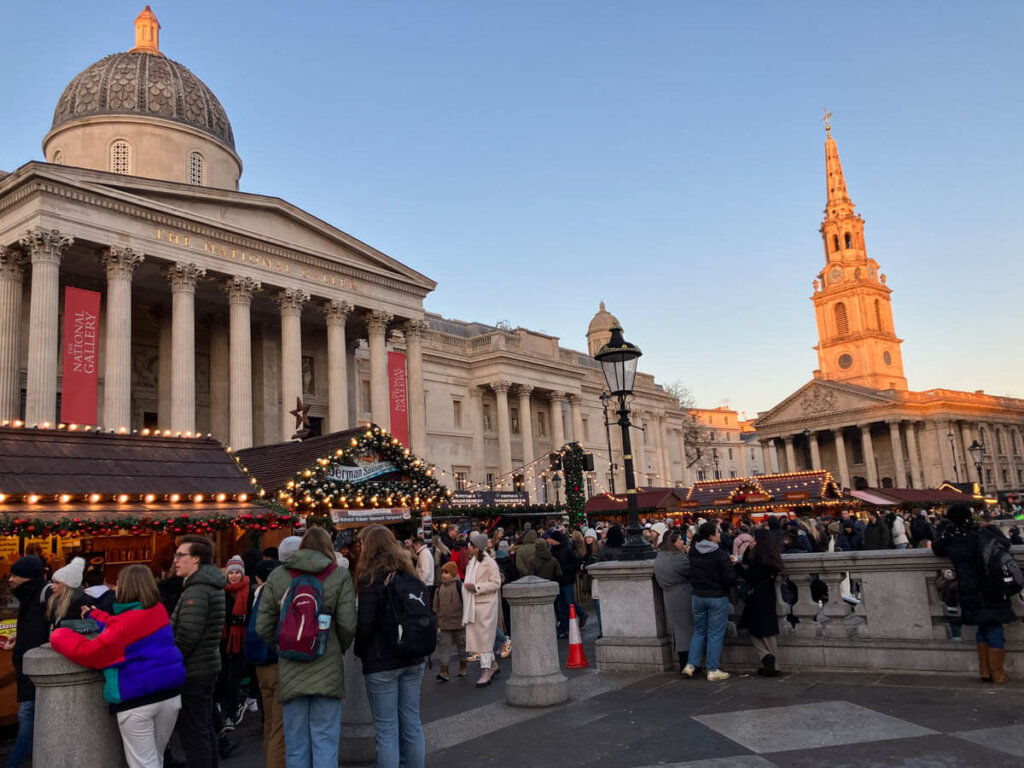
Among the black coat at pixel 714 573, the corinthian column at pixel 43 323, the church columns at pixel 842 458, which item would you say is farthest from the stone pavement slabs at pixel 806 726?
the church columns at pixel 842 458

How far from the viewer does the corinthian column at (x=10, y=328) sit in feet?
79.7

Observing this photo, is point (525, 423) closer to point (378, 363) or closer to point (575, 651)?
point (378, 363)

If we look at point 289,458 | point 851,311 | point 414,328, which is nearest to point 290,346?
point 414,328

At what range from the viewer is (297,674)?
17.5ft

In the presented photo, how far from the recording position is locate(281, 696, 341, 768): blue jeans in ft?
17.8

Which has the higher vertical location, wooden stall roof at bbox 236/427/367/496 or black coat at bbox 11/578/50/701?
wooden stall roof at bbox 236/427/367/496

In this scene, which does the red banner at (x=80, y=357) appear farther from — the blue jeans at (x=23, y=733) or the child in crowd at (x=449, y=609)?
the blue jeans at (x=23, y=733)

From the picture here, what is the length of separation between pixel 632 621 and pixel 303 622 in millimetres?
6006

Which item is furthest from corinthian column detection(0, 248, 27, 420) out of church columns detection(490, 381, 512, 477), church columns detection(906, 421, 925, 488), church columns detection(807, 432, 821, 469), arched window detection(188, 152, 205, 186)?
church columns detection(906, 421, 925, 488)

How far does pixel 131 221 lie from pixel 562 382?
103 ft

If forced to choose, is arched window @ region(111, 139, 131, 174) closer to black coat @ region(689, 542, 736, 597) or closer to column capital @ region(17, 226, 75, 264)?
column capital @ region(17, 226, 75, 264)

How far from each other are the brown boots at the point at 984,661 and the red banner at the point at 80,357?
2344 cm

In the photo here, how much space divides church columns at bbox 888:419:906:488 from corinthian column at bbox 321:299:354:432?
6848cm

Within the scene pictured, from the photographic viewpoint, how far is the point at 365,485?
18703mm
